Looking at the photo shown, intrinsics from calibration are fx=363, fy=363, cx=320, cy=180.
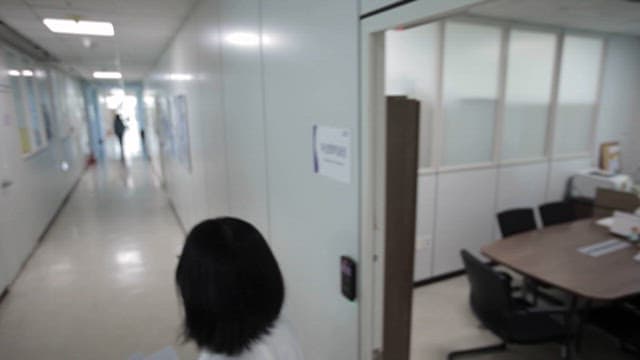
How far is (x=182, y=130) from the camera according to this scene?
17.0ft

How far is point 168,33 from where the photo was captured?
5.14m

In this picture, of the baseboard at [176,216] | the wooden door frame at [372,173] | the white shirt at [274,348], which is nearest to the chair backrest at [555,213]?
the wooden door frame at [372,173]

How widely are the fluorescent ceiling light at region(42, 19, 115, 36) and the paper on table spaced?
5.46 m

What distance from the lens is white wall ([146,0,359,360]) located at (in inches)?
58.5

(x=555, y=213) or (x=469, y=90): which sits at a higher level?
(x=469, y=90)

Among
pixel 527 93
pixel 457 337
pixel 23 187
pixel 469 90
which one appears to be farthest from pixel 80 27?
pixel 527 93

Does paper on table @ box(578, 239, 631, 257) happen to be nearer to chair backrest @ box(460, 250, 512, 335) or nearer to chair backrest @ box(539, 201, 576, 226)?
chair backrest @ box(539, 201, 576, 226)

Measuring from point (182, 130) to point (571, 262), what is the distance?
4739 mm

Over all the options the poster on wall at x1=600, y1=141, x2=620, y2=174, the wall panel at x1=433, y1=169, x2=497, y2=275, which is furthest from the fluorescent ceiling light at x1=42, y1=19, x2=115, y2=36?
the poster on wall at x1=600, y1=141, x2=620, y2=174

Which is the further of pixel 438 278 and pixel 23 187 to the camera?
pixel 23 187

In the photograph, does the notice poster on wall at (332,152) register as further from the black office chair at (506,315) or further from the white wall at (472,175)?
the white wall at (472,175)

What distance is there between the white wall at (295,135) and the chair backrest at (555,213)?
291 centimetres

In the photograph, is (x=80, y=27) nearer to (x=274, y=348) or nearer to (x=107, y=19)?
(x=107, y=19)

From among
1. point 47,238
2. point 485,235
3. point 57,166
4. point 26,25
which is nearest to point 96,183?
point 57,166
